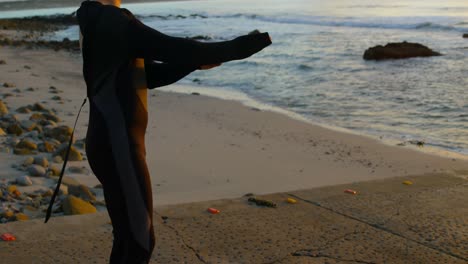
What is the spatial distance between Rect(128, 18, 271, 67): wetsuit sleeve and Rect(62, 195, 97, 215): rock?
2742 millimetres

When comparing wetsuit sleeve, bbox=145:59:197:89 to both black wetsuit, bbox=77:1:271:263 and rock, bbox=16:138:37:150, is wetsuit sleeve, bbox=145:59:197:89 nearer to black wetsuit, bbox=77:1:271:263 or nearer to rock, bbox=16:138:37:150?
black wetsuit, bbox=77:1:271:263

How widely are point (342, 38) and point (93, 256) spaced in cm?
2799

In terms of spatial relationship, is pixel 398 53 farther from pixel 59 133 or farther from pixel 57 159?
pixel 57 159

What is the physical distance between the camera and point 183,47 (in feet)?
8.20

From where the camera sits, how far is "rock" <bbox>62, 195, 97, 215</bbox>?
16.3ft

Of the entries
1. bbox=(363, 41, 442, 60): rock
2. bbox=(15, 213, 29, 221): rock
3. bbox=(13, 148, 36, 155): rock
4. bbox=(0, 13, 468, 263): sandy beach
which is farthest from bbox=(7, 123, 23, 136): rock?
bbox=(363, 41, 442, 60): rock

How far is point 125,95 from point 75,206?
2637 millimetres

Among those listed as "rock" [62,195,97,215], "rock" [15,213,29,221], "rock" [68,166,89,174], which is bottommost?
"rock" [68,166,89,174]

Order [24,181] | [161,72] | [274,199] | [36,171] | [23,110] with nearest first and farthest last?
[161,72], [274,199], [24,181], [36,171], [23,110]

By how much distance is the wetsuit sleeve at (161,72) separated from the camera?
280cm

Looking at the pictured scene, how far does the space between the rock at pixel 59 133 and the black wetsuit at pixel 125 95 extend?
5.81 meters

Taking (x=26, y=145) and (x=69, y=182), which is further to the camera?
(x=26, y=145)

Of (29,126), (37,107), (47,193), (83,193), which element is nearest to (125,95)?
(83,193)

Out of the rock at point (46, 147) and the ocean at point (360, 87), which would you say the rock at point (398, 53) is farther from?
the rock at point (46, 147)
